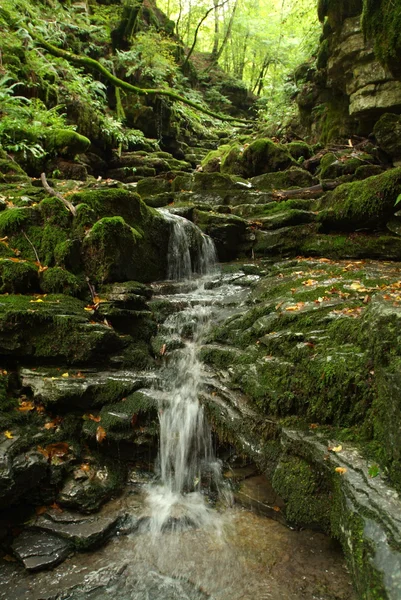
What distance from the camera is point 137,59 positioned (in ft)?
57.9

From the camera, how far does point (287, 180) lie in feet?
37.5

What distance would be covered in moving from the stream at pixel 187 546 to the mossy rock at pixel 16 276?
240 centimetres

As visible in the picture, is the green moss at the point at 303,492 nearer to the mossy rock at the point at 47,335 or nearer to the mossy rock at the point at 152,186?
the mossy rock at the point at 47,335

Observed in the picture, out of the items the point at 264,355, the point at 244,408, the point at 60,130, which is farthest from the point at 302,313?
the point at 60,130

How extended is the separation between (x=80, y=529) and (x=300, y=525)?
2.10 meters

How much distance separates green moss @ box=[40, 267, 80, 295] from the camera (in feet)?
18.1

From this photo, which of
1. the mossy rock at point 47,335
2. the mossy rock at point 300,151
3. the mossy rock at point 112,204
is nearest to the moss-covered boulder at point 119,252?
the mossy rock at point 112,204

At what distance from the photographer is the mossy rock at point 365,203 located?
7111mm

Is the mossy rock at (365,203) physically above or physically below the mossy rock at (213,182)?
below

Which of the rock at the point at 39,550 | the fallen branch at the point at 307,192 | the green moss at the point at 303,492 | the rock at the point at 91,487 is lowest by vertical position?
the rock at the point at 39,550

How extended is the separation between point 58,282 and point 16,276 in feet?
1.88

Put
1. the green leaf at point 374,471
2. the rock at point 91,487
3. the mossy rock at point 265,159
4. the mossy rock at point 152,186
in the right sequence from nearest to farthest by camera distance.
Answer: the green leaf at point 374,471, the rock at point 91,487, the mossy rock at point 152,186, the mossy rock at point 265,159

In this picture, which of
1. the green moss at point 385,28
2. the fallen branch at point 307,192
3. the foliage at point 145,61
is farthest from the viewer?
the foliage at point 145,61

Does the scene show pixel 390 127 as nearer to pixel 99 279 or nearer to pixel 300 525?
pixel 99 279
